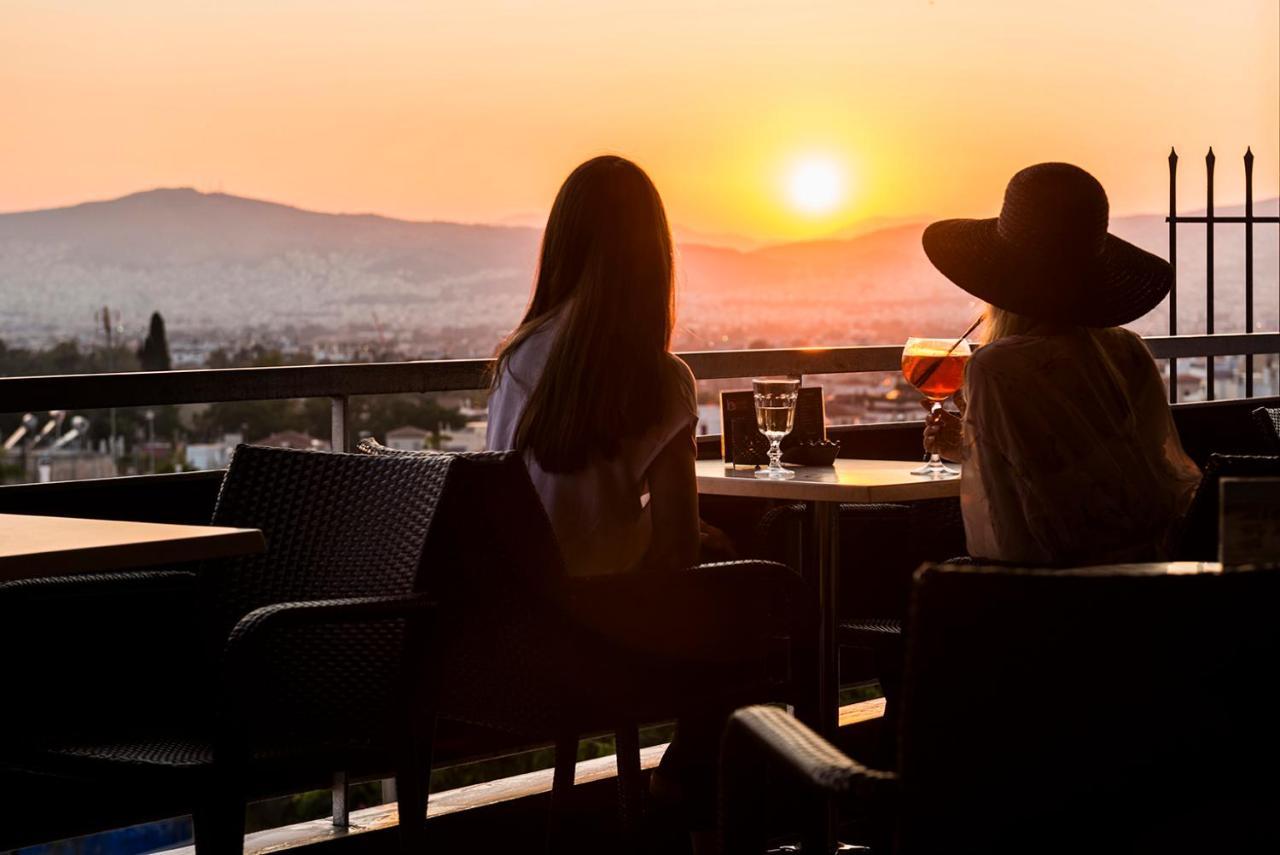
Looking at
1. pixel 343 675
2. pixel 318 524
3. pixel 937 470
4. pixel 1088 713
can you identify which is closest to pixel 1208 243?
pixel 937 470

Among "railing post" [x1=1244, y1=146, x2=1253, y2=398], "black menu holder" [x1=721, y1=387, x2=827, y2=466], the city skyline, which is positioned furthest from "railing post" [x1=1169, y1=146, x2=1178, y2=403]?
"black menu holder" [x1=721, y1=387, x2=827, y2=466]

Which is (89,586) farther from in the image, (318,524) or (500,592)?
(500,592)

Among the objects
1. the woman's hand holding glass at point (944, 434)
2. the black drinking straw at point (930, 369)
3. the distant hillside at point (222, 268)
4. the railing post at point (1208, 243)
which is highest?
the distant hillside at point (222, 268)

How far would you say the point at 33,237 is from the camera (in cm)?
3838

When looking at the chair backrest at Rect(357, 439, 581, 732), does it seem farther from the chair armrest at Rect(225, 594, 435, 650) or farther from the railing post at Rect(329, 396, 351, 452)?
the railing post at Rect(329, 396, 351, 452)

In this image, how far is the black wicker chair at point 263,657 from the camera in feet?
7.77

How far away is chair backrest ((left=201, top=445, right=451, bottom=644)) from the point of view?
2.77 m

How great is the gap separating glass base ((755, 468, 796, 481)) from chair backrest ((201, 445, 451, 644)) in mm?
902

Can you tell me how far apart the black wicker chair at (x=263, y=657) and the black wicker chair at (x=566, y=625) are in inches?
3.3

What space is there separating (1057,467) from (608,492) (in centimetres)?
78

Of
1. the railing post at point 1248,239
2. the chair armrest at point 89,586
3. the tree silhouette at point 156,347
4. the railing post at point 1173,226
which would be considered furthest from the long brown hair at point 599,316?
the tree silhouette at point 156,347

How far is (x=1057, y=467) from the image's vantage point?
9.51 ft

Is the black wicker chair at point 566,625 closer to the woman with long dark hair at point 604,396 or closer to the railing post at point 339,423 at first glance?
the woman with long dark hair at point 604,396

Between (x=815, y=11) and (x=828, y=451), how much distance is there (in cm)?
1549
